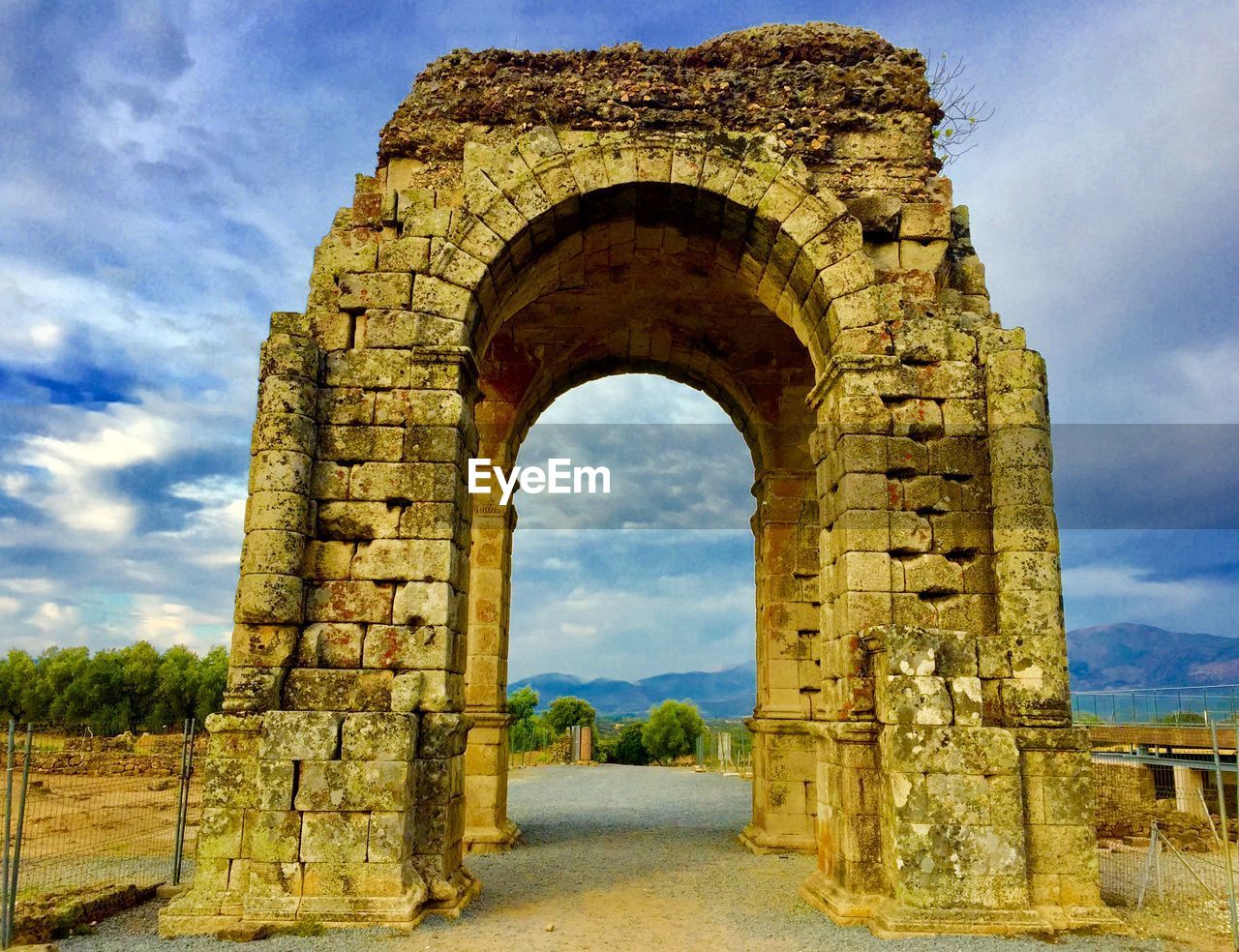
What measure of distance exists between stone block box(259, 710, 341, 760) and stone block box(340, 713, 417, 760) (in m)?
0.09

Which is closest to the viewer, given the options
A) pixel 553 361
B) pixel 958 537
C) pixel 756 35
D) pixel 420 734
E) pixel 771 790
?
pixel 420 734

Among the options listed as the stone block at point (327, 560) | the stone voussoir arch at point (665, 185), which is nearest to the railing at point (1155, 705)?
the stone voussoir arch at point (665, 185)

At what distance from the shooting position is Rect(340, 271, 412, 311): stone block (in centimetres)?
720

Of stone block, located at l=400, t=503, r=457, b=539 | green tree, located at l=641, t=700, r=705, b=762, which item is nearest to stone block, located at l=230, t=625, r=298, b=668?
stone block, located at l=400, t=503, r=457, b=539

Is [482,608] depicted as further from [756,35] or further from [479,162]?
[756,35]

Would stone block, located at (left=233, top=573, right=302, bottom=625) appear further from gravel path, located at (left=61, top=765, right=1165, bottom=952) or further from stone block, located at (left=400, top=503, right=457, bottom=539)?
gravel path, located at (left=61, top=765, right=1165, bottom=952)

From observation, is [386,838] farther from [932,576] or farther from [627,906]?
[932,576]

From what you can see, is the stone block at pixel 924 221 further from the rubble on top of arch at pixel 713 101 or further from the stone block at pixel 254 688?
the stone block at pixel 254 688

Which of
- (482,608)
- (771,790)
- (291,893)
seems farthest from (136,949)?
(771,790)

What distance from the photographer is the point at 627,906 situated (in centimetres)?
725

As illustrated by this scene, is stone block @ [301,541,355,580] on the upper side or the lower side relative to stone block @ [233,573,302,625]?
upper

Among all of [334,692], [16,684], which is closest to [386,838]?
[334,692]

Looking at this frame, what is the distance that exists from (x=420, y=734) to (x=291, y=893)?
126cm

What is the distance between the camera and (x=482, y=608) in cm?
1089
